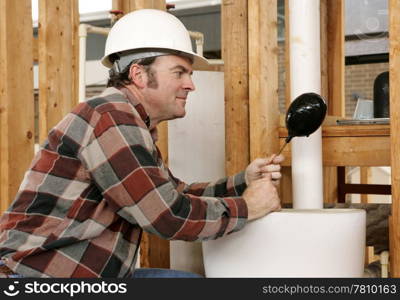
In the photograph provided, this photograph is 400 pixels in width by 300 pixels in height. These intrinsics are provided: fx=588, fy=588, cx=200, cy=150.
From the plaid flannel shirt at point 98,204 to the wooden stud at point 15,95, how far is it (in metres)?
0.99

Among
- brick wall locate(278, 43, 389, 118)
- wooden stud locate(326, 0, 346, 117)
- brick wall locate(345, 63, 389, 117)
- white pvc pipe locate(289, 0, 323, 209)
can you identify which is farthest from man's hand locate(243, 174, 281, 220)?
brick wall locate(345, 63, 389, 117)

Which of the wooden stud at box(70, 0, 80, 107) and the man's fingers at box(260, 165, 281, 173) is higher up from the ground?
the wooden stud at box(70, 0, 80, 107)

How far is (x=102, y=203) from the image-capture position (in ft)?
5.09

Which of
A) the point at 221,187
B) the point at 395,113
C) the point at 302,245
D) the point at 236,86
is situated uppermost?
the point at 236,86

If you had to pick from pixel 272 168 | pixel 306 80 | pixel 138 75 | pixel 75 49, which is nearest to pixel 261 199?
pixel 272 168

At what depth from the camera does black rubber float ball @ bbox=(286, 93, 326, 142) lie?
160 centimetres

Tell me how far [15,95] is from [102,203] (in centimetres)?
123

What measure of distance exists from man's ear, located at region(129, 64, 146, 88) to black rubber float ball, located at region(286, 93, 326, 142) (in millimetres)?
439

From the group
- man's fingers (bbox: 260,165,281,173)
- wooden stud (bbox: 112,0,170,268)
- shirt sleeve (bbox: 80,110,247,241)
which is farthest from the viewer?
wooden stud (bbox: 112,0,170,268)

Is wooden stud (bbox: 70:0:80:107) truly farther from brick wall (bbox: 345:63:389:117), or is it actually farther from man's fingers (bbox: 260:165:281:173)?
brick wall (bbox: 345:63:389:117)

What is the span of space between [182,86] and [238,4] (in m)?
0.46

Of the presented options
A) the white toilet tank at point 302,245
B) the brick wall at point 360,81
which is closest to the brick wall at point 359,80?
the brick wall at point 360,81

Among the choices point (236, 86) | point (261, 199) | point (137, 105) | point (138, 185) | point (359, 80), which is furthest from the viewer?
point (359, 80)

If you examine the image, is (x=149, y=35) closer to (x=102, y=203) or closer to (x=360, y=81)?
(x=102, y=203)
